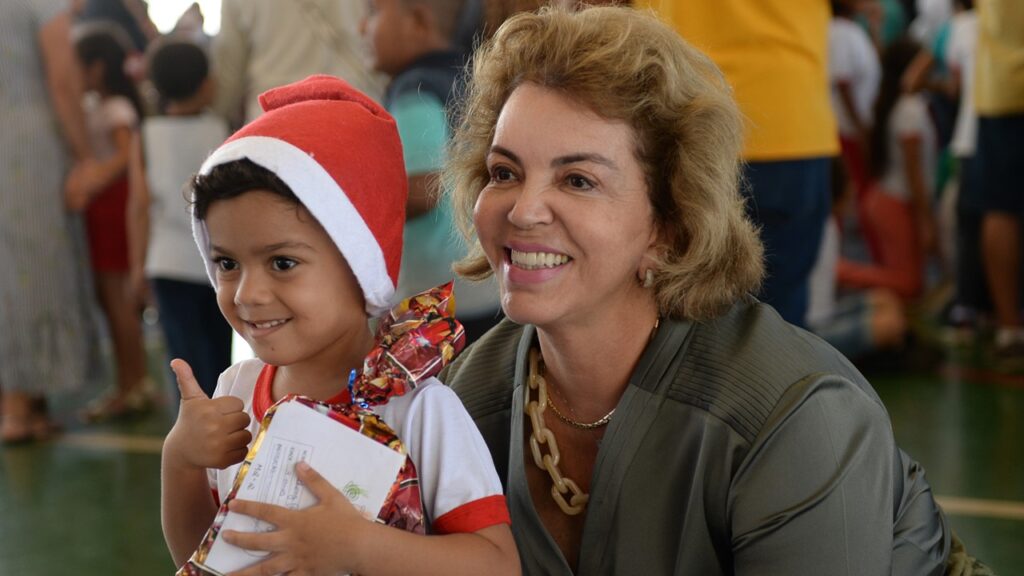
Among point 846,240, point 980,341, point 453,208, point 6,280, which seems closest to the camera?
point 453,208

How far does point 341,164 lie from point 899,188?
4688mm

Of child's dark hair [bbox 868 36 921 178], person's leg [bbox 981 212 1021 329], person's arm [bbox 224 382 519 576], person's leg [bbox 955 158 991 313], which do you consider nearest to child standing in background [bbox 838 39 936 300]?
child's dark hair [bbox 868 36 921 178]

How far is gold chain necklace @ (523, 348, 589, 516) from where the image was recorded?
5.77ft

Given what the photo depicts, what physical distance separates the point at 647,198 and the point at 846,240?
661 centimetres

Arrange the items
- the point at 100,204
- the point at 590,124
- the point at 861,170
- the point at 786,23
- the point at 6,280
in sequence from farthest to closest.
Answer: the point at 861,170 < the point at 100,204 < the point at 6,280 < the point at 786,23 < the point at 590,124

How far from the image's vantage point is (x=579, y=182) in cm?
164

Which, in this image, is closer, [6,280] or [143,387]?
[6,280]

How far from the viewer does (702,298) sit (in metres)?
1.74

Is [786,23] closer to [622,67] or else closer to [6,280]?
[622,67]

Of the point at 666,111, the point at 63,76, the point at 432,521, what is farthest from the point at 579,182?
the point at 63,76

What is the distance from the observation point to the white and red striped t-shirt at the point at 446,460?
1.49m

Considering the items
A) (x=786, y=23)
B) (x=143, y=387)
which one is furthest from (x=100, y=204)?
(x=786, y=23)

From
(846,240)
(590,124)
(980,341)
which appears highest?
(590,124)

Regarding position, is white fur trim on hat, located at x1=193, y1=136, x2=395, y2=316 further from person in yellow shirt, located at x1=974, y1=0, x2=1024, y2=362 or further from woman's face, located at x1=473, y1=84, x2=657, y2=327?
person in yellow shirt, located at x1=974, y1=0, x2=1024, y2=362
